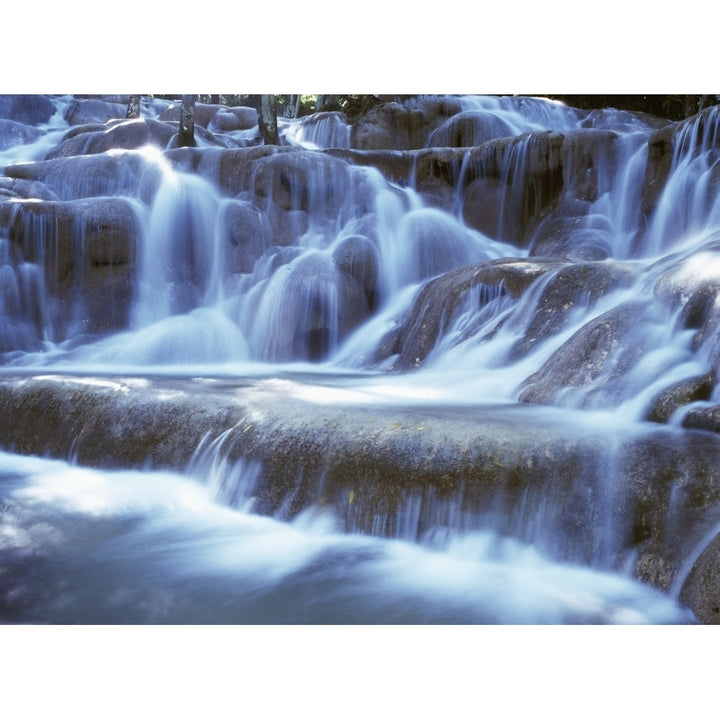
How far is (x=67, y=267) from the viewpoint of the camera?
952cm

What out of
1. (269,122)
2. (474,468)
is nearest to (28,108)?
(269,122)

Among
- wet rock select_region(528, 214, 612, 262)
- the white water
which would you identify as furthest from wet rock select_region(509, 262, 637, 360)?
wet rock select_region(528, 214, 612, 262)

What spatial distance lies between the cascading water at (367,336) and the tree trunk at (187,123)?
1.91 m

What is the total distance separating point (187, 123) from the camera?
1343 cm

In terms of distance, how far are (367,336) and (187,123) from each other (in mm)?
7004

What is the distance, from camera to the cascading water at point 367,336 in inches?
125

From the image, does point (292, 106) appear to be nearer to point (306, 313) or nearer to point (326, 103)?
point (326, 103)

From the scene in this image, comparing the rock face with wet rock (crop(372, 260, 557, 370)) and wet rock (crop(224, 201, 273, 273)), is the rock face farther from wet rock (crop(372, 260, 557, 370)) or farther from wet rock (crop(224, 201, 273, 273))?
wet rock (crop(224, 201, 273, 273))

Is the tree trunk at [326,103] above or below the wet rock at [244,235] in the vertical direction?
above

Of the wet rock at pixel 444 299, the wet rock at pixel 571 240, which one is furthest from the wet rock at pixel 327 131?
the wet rock at pixel 444 299

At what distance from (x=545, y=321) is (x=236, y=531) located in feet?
11.0

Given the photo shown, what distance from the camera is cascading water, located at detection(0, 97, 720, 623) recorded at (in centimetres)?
317

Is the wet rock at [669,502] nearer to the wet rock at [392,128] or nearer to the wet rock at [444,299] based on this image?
the wet rock at [444,299]
